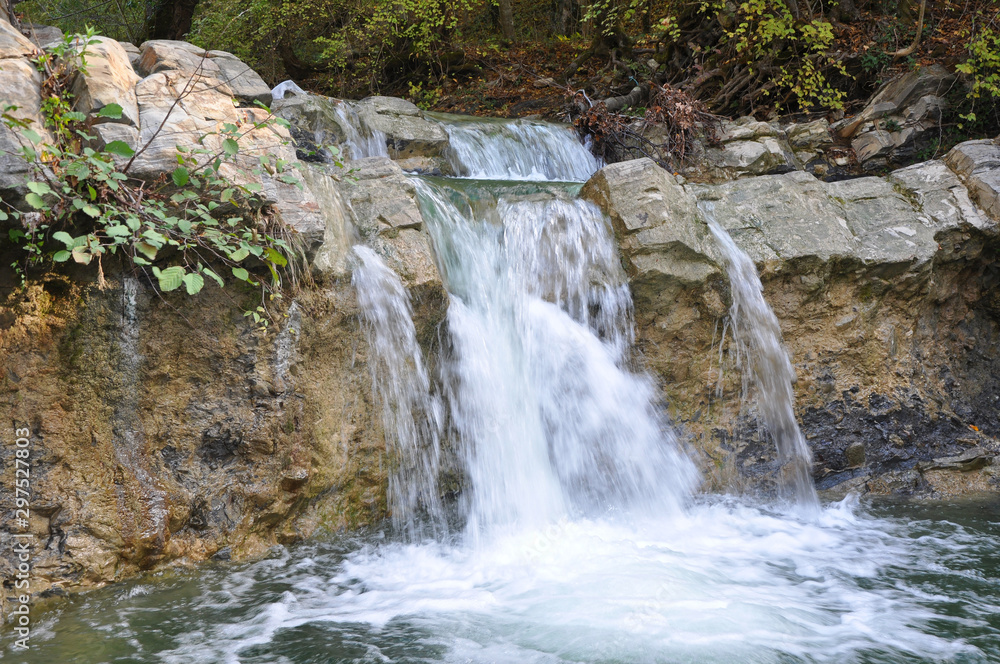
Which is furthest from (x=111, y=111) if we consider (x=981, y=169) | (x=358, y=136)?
(x=981, y=169)

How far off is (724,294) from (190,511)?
12.4ft

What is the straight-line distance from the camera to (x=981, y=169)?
5.94 metres

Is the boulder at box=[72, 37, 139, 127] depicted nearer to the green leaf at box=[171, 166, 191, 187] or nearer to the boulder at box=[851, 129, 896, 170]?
the green leaf at box=[171, 166, 191, 187]

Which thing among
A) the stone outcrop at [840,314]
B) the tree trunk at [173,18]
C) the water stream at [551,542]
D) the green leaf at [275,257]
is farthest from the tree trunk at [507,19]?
the green leaf at [275,257]

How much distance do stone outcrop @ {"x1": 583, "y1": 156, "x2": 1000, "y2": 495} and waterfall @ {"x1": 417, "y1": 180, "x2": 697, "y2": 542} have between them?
260 mm

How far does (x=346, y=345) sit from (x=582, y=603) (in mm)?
2028

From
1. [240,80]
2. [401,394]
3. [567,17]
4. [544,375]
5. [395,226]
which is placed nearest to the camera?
[401,394]

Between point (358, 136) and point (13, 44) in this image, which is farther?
point (358, 136)

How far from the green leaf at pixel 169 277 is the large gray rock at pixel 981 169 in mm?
5955

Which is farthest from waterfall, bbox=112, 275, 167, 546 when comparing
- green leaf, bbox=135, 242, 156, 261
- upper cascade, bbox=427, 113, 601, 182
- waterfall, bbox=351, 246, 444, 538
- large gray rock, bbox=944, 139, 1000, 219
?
large gray rock, bbox=944, 139, 1000, 219

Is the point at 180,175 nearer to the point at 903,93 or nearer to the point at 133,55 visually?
the point at 133,55

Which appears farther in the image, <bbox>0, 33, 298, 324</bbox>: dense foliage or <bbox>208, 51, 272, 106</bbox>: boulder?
<bbox>208, 51, 272, 106</bbox>: boulder

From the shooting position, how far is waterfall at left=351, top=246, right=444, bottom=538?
4.48 meters

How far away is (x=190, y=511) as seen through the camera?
13.0ft
